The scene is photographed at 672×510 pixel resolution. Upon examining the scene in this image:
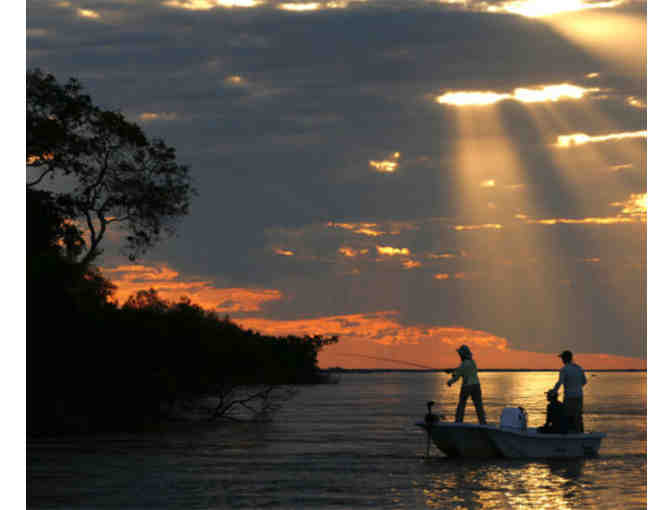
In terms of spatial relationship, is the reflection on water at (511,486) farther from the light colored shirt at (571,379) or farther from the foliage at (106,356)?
the foliage at (106,356)

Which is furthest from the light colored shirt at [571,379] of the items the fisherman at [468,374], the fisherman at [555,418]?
the fisherman at [468,374]

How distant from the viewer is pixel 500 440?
90.5 ft

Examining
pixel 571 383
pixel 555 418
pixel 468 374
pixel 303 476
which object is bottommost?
pixel 303 476

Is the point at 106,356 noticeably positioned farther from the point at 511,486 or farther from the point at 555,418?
the point at 511,486

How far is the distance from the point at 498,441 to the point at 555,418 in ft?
5.04

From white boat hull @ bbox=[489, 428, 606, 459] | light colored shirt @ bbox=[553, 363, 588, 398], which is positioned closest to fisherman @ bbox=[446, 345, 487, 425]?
white boat hull @ bbox=[489, 428, 606, 459]

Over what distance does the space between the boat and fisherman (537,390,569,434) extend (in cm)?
19

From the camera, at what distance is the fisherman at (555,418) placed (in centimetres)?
2767

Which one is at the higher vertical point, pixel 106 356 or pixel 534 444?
pixel 106 356

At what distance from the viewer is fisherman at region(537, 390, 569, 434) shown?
27.7 metres

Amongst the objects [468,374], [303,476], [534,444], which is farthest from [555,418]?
[303,476]

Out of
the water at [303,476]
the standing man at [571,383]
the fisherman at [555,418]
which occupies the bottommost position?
the water at [303,476]

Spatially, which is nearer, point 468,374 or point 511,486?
point 511,486
